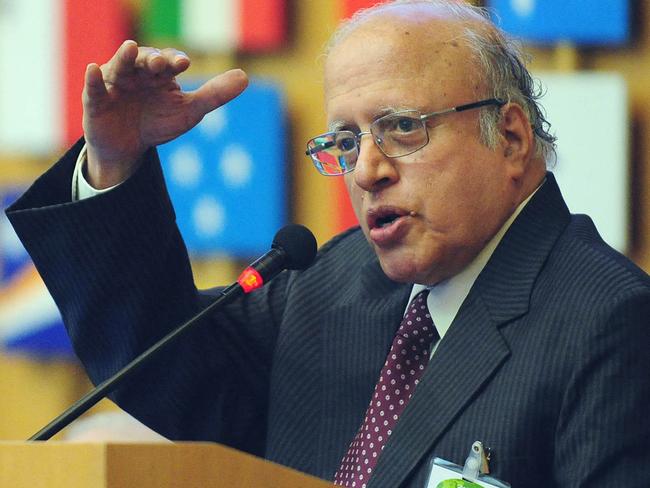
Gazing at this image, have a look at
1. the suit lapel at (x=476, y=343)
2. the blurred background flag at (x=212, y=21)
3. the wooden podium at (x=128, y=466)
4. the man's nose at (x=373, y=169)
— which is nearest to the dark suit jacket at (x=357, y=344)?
the suit lapel at (x=476, y=343)

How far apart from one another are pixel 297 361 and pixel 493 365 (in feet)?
1.57

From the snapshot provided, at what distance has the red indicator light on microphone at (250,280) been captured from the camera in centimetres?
197

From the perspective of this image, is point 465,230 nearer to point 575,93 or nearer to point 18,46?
point 575,93

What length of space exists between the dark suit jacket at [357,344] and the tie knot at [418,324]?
63mm

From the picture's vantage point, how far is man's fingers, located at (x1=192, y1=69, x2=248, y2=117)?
6.93ft

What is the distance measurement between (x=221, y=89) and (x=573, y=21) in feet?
5.71

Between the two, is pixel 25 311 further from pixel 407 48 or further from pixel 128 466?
pixel 128 466

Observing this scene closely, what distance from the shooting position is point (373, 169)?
212 cm

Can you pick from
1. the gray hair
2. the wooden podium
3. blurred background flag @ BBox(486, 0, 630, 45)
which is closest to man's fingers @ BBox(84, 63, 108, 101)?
the gray hair

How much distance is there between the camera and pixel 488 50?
2.21 m

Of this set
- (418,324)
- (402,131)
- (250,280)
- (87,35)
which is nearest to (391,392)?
(418,324)

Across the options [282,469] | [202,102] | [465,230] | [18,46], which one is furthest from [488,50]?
[18,46]

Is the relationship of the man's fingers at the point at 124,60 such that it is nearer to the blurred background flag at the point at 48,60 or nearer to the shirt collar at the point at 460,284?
the shirt collar at the point at 460,284

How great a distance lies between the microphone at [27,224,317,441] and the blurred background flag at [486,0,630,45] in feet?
5.52
